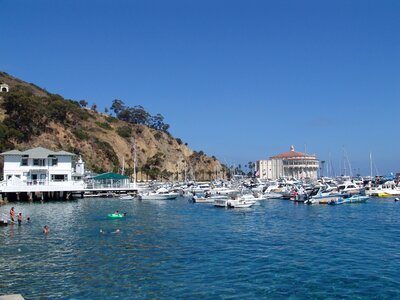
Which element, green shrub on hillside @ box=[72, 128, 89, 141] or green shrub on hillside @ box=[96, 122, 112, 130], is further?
green shrub on hillside @ box=[96, 122, 112, 130]

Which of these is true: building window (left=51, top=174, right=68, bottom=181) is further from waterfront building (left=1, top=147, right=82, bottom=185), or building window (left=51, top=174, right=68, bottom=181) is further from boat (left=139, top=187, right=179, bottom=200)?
boat (left=139, top=187, right=179, bottom=200)

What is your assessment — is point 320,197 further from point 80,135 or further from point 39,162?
point 80,135

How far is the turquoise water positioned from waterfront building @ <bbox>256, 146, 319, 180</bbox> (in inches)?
5634

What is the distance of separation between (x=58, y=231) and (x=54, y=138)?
251 feet

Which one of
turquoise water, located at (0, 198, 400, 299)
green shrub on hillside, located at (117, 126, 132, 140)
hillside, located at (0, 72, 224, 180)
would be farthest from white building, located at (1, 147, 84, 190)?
green shrub on hillside, located at (117, 126, 132, 140)

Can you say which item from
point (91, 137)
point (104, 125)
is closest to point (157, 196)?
point (91, 137)

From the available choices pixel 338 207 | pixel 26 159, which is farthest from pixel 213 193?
pixel 26 159

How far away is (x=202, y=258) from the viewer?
2758cm

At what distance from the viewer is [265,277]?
23.1 meters

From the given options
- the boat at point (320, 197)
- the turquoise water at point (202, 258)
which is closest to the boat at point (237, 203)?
the boat at point (320, 197)

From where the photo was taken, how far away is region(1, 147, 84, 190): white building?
243 ft

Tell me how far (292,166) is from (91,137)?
98483mm

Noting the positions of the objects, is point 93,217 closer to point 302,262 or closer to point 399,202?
point 302,262

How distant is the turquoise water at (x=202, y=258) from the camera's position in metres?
20.9
